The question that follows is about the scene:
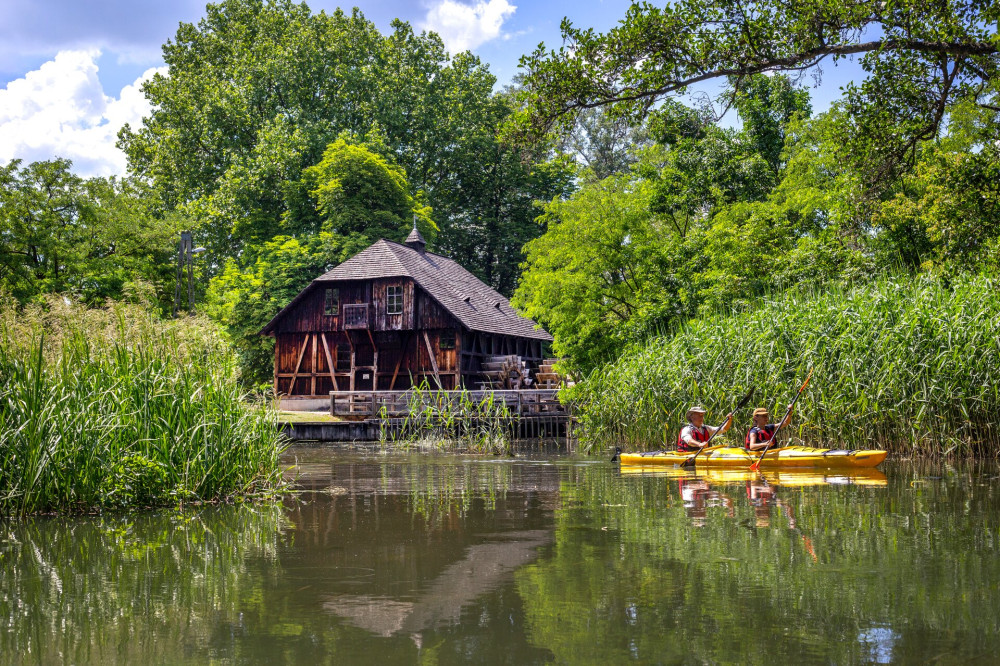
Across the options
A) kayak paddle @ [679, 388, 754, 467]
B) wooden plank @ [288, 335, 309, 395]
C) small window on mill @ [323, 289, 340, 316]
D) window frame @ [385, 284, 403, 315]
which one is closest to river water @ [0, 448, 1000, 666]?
kayak paddle @ [679, 388, 754, 467]

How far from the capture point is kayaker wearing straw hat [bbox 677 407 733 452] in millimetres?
14688

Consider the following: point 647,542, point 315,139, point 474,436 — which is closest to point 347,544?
point 647,542

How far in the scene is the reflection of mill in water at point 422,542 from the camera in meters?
5.21

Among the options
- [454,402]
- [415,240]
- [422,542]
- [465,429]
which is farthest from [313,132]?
[422,542]

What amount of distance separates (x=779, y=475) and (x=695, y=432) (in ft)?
7.02

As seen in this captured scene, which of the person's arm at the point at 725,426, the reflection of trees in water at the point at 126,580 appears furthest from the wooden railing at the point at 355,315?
the reflection of trees in water at the point at 126,580

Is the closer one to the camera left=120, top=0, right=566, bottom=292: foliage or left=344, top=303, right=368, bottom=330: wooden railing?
left=344, top=303, right=368, bottom=330: wooden railing

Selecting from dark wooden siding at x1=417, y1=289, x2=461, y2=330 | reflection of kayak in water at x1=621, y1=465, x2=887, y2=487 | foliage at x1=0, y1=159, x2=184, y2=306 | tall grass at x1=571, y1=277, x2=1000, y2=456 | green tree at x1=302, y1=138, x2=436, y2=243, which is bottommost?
reflection of kayak in water at x1=621, y1=465, x2=887, y2=487

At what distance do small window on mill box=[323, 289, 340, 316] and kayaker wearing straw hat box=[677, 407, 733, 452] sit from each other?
25.6 m

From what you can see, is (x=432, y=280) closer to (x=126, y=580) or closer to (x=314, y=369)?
(x=314, y=369)

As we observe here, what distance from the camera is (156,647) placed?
14.6 feet

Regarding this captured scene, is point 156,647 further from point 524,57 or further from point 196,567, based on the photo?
point 524,57

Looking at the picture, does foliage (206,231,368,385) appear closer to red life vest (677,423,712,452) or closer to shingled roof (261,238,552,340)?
shingled roof (261,238,552,340)

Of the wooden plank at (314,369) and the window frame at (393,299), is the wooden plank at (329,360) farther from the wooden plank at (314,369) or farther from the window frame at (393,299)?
the window frame at (393,299)
